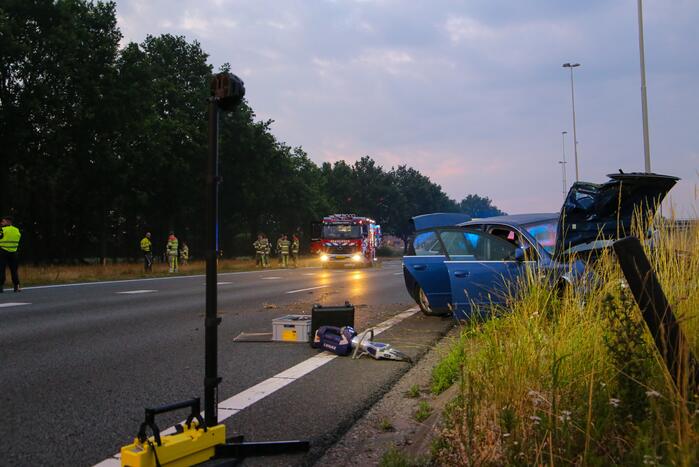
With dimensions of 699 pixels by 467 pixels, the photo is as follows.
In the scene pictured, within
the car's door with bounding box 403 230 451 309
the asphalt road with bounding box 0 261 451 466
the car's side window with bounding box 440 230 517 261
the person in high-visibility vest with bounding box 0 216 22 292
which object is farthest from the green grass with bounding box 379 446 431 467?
the person in high-visibility vest with bounding box 0 216 22 292

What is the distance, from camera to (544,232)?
8375 mm

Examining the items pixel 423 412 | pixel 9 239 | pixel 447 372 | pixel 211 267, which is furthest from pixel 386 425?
pixel 9 239

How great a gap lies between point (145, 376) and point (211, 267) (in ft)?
9.25

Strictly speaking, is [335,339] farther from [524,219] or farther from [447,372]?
[524,219]

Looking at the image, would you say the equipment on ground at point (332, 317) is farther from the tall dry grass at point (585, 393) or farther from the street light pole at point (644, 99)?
the street light pole at point (644, 99)

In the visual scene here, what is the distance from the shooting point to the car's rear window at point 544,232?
26.7ft

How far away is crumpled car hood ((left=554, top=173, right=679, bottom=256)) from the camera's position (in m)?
6.29

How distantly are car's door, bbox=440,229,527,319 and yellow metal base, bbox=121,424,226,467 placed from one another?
14.7ft

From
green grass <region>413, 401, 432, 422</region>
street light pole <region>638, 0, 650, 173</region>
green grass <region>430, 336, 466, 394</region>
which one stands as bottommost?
green grass <region>413, 401, 432, 422</region>

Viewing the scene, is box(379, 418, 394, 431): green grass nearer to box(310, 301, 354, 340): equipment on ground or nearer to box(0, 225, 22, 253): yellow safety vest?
box(310, 301, 354, 340): equipment on ground

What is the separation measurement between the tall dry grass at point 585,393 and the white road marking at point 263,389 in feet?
5.75

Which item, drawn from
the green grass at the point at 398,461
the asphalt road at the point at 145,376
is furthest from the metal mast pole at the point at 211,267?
the green grass at the point at 398,461

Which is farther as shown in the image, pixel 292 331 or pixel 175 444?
pixel 292 331

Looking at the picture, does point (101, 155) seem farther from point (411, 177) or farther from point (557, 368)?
point (411, 177)
